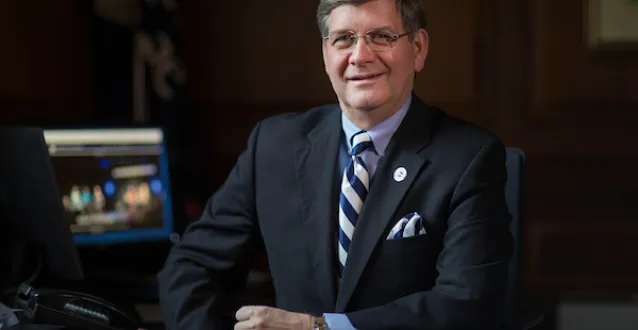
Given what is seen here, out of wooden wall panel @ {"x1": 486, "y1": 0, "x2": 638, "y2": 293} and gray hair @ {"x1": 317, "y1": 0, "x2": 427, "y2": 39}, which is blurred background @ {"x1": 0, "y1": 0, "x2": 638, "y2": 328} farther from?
Result: gray hair @ {"x1": 317, "y1": 0, "x2": 427, "y2": 39}

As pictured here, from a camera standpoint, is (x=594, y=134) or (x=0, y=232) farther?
(x=594, y=134)

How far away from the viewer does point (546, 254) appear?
11.2ft

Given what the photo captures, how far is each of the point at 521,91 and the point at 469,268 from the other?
2.07m

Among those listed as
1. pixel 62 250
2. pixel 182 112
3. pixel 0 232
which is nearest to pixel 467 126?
pixel 62 250

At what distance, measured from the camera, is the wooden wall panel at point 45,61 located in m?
2.70

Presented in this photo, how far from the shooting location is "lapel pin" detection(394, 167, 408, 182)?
155cm

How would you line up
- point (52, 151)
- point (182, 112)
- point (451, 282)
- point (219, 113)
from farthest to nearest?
point (219, 113), point (182, 112), point (52, 151), point (451, 282)

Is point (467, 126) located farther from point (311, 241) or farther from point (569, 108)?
point (569, 108)

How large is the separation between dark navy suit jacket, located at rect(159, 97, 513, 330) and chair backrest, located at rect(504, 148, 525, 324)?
0.25 metres

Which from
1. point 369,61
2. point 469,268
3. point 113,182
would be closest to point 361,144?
point 369,61

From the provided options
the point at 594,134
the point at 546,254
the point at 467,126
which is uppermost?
the point at 467,126

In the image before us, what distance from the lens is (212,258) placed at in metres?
1.63

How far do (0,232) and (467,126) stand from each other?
99cm

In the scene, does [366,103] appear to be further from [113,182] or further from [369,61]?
[113,182]
